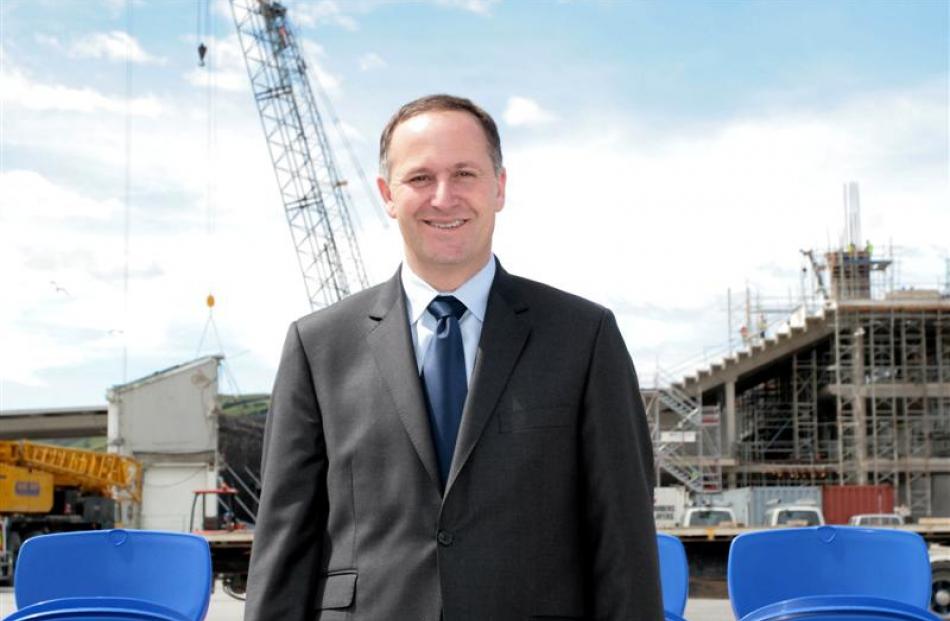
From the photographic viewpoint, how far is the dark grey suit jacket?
118 inches

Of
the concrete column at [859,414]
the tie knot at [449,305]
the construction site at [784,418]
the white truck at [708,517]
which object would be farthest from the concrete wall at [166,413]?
the tie knot at [449,305]

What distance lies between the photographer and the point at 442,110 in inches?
126

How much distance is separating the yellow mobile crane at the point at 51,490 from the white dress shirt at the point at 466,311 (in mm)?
27991

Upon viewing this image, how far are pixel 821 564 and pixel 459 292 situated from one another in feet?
9.74

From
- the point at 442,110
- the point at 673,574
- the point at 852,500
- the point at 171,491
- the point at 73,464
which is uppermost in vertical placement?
the point at 442,110

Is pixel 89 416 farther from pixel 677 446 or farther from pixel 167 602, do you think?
pixel 167 602

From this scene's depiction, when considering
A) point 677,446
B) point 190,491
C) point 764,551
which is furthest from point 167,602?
point 677,446

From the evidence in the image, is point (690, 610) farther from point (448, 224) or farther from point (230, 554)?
point (448, 224)

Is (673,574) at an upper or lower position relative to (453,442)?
lower

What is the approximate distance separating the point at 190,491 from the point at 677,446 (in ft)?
63.9

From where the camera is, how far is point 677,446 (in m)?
54.4

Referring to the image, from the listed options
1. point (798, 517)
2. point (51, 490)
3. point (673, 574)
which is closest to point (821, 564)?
point (673, 574)

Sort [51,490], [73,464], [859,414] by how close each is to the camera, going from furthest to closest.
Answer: [859,414]
[73,464]
[51,490]

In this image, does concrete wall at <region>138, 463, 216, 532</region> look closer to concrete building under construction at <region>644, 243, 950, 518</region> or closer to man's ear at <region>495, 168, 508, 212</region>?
concrete building under construction at <region>644, 243, 950, 518</region>
